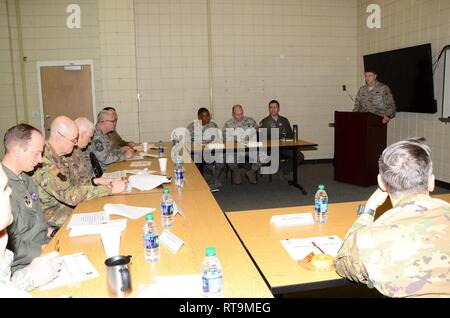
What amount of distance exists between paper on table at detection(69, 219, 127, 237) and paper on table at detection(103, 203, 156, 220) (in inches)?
5.8

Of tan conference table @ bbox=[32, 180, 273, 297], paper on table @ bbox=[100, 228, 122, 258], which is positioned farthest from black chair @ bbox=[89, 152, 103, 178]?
paper on table @ bbox=[100, 228, 122, 258]

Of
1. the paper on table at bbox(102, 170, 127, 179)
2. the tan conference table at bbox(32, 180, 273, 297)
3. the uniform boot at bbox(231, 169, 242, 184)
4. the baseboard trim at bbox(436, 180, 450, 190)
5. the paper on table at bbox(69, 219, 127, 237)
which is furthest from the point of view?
the uniform boot at bbox(231, 169, 242, 184)

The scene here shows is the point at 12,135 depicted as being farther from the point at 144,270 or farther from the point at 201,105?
the point at 201,105

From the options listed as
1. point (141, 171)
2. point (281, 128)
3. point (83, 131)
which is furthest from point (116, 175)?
point (281, 128)

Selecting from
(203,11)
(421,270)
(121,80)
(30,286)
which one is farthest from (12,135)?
(203,11)

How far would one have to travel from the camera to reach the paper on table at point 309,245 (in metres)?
1.81

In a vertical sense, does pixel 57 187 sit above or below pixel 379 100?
below

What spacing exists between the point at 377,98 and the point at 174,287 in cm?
597

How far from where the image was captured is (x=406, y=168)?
1.43m

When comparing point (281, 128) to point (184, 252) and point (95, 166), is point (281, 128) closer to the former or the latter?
point (95, 166)

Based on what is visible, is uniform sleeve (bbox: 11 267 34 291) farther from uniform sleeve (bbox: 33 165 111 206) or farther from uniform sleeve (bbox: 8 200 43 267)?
uniform sleeve (bbox: 33 165 111 206)

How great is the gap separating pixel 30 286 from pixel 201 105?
664 centimetres

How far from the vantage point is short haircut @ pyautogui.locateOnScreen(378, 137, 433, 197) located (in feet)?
4.67

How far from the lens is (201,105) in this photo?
7.95 meters
